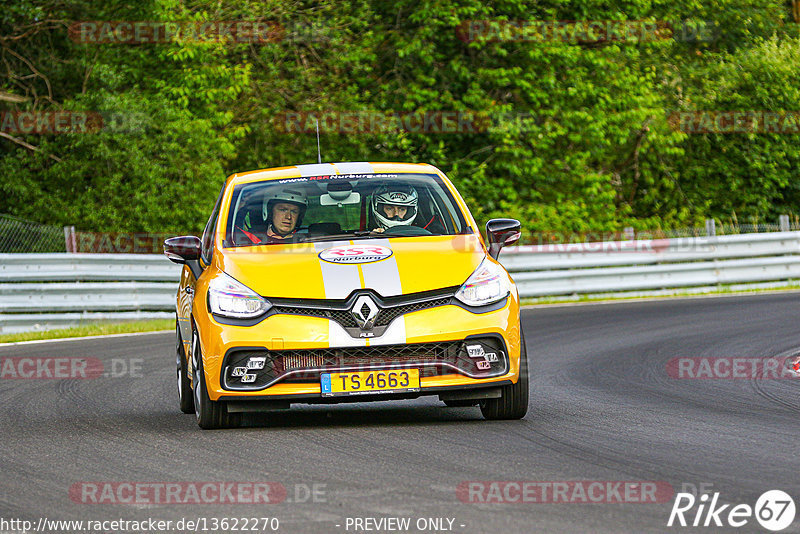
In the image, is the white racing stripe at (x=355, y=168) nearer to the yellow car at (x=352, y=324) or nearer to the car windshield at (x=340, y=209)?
the car windshield at (x=340, y=209)

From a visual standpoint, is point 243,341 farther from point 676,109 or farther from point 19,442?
point 676,109

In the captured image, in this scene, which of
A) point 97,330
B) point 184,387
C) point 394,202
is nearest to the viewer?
point 394,202

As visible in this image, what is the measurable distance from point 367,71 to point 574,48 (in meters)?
4.77

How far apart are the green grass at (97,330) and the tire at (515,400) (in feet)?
33.0

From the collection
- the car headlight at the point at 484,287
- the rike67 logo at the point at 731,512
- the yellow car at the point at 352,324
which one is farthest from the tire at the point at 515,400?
the rike67 logo at the point at 731,512

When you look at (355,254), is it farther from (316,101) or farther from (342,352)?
(316,101)

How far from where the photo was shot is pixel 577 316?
18.7 meters

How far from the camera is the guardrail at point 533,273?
19.0 meters

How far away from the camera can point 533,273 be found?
22.1m

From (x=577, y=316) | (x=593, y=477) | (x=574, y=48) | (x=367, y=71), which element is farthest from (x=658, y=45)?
(x=593, y=477)

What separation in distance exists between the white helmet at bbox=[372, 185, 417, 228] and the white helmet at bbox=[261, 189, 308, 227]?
0.47m

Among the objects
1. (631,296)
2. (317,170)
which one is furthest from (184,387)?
(631,296)

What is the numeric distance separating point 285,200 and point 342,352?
5.40 feet

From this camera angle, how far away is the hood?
786 centimetres
